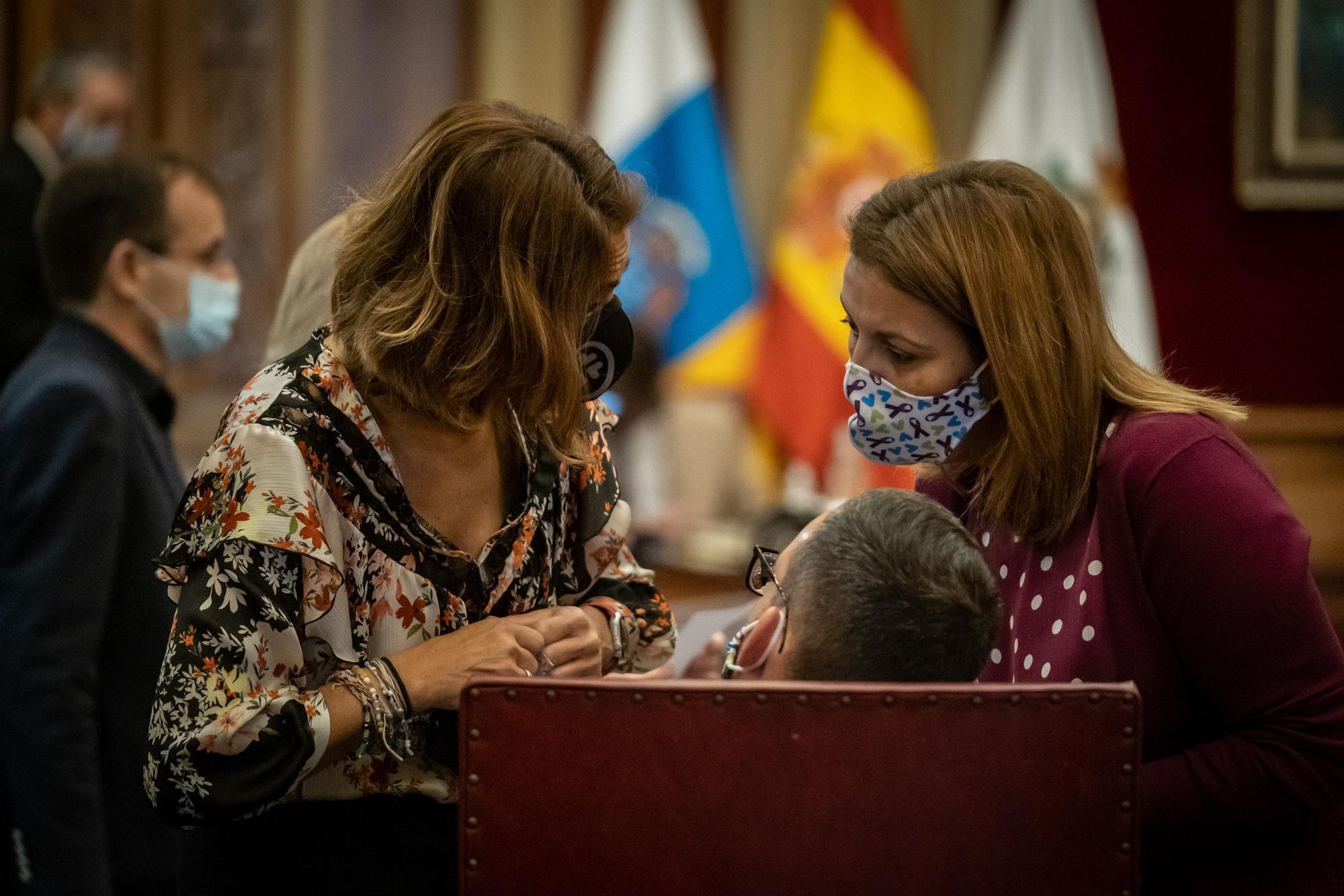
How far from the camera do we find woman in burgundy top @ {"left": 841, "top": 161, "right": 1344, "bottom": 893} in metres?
1.44

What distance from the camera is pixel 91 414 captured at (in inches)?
85.4

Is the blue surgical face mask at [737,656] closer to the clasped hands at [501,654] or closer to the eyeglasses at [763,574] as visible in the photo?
the eyeglasses at [763,574]

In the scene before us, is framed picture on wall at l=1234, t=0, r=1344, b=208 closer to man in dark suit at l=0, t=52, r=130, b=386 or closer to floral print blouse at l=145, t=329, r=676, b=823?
man in dark suit at l=0, t=52, r=130, b=386

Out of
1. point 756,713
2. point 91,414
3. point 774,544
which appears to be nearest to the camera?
point 756,713

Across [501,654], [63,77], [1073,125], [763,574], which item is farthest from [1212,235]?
[501,654]

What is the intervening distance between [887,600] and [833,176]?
4231mm

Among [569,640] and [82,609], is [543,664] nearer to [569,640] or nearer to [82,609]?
[569,640]

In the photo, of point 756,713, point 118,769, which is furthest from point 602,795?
point 118,769

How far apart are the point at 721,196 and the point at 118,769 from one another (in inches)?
151

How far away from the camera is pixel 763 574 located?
1.56 m

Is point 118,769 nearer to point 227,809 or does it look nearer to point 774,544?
point 227,809

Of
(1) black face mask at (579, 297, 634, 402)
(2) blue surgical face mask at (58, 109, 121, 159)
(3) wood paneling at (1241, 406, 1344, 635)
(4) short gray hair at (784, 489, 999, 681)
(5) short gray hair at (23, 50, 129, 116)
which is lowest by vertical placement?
(3) wood paneling at (1241, 406, 1344, 635)

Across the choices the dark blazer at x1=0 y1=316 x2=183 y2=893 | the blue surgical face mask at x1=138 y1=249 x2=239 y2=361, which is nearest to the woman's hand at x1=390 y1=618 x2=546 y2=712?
the dark blazer at x1=0 y1=316 x2=183 y2=893

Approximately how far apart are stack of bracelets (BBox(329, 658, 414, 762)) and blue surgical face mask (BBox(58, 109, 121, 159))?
3.75 m
